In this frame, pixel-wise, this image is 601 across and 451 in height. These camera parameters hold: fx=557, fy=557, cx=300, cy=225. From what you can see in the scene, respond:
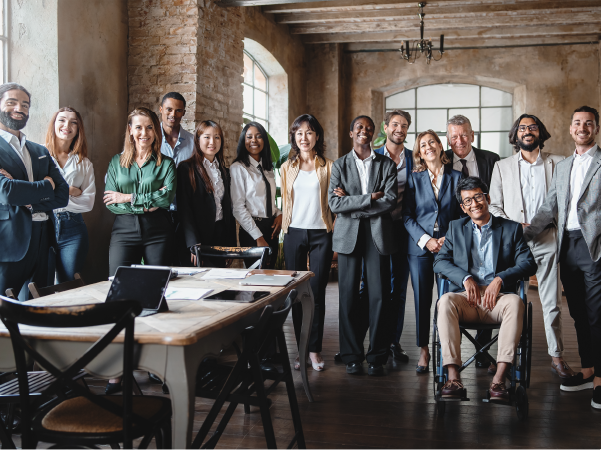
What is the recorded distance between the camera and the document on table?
3.07 metres

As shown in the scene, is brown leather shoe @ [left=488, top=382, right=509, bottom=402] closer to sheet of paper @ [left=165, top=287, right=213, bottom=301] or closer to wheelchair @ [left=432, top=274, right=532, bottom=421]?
wheelchair @ [left=432, top=274, right=532, bottom=421]

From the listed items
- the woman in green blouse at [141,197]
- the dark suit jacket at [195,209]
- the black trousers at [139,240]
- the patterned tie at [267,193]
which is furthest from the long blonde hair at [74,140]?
the patterned tie at [267,193]

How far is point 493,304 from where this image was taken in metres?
3.31

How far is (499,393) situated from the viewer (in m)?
3.05

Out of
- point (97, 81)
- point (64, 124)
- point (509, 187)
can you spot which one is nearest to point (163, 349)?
point (64, 124)

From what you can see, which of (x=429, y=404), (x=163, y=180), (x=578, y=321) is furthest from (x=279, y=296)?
(x=578, y=321)

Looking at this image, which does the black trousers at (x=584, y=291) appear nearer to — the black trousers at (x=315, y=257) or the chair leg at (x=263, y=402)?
the black trousers at (x=315, y=257)

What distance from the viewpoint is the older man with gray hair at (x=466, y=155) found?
164 inches

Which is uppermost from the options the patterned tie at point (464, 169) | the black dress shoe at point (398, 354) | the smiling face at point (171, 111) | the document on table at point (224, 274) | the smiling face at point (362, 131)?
the smiling face at point (171, 111)

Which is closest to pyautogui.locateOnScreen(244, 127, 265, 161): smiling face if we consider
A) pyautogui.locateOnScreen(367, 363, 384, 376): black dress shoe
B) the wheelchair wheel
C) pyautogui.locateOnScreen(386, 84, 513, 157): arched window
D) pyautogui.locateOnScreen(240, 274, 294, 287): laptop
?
pyautogui.locateOnScreen(240, 274, 294, 287): laptop

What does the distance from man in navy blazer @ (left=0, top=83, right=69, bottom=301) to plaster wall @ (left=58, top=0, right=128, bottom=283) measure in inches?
59.7

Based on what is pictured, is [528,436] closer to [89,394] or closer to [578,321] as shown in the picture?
[578,321]

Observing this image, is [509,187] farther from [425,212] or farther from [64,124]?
[64,124]

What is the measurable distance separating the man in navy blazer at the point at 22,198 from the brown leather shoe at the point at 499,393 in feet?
9.19
